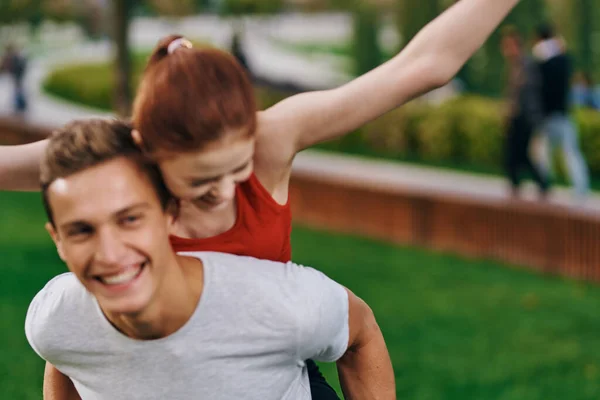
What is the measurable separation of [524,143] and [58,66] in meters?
23.2

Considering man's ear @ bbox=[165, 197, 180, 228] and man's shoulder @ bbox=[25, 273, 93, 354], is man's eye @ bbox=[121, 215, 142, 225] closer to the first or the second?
man's ear @ bbox=[165, 197, 180, 228]

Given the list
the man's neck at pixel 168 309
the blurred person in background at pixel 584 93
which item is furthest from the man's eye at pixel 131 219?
the blurred person in background at pixel 584 93

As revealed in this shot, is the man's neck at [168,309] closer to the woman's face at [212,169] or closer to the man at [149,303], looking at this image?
the man at [149,303]

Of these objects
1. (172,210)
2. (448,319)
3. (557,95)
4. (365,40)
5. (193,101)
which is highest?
(193,101)

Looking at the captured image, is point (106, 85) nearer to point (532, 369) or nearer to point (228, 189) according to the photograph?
point (532, 369)

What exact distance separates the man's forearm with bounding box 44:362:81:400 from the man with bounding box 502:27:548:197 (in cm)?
891

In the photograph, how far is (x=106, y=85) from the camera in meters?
25.3

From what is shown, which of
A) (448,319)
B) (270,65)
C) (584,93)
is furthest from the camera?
(270,65)

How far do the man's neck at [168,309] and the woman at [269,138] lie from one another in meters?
0.13

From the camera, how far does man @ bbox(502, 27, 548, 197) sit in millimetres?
10766

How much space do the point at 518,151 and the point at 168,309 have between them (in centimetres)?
945

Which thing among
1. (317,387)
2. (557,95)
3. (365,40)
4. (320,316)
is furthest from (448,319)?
(365,40)

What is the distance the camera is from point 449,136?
16953 mm

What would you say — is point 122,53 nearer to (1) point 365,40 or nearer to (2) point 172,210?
(1) point 365,40
